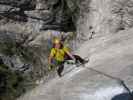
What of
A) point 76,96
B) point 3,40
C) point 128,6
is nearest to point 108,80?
point 76,96

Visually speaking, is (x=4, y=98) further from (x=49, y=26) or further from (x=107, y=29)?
(x=107, y=29)

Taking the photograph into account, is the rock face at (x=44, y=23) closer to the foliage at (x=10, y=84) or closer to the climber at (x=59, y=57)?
the foliage at (x=10, y=84)

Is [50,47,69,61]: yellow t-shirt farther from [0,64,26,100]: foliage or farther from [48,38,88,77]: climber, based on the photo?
[0,64,26,100]: foliage

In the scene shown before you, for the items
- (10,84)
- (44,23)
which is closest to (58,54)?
(10,84)

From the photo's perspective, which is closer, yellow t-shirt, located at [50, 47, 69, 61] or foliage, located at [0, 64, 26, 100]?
yellow t-shirt, located at [50, 47, 69, 61]

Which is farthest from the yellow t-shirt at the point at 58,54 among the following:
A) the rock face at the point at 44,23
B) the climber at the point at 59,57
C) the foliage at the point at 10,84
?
the foliage at the point at 10,84

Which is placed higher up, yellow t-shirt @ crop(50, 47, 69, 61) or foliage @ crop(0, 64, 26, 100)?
yellow t-shirt @ crop(50, 47, 69, 61)

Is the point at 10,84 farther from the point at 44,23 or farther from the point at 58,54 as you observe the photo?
the point at 58,54

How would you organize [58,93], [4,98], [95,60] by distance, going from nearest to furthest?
[58,93], [95,60], [4,98]

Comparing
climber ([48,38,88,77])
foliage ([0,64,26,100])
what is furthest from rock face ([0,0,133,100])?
climber ([48,38,88,77])
